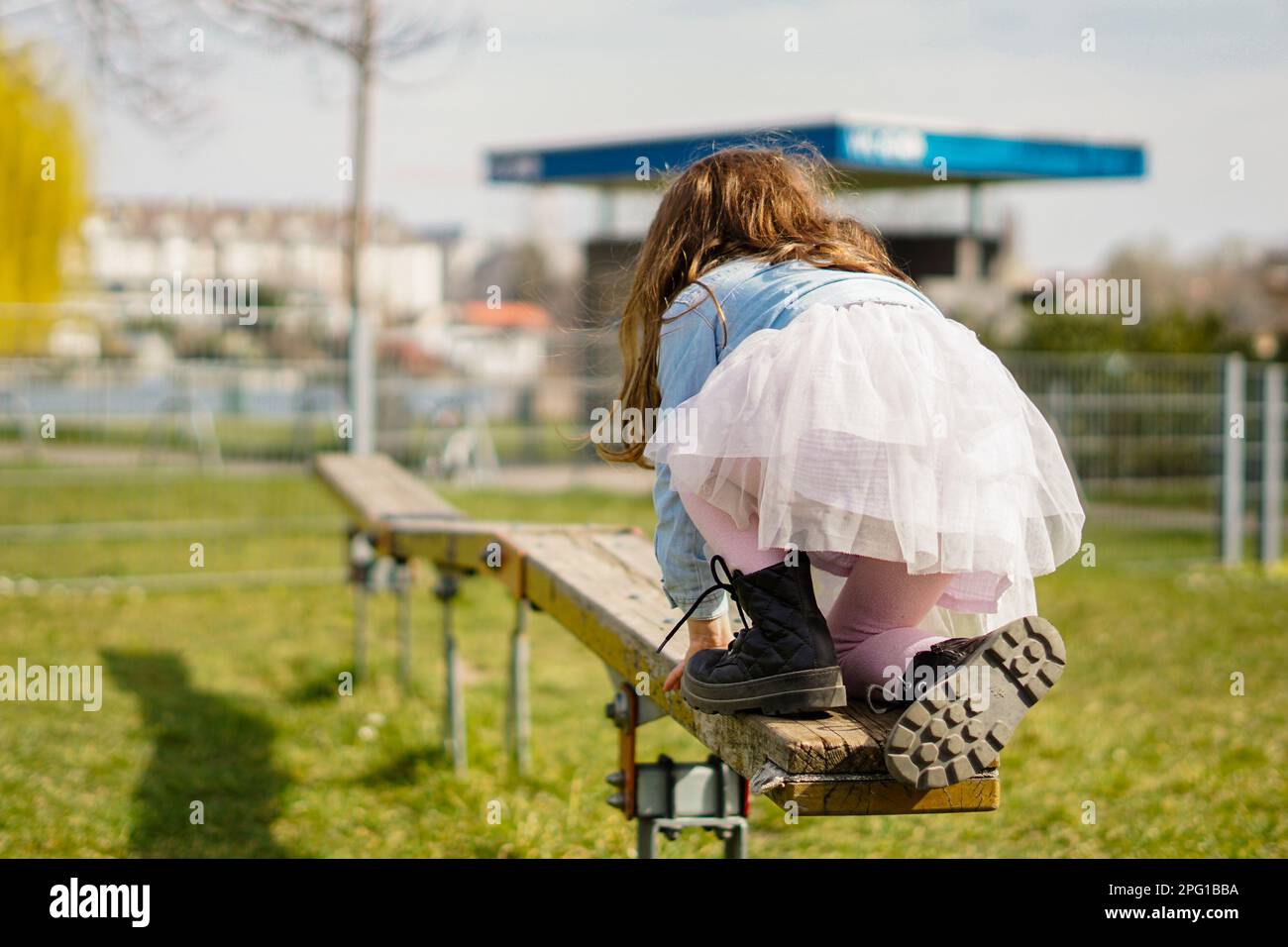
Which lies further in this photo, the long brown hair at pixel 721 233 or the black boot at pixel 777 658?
the long brown hair at pixel 721 233

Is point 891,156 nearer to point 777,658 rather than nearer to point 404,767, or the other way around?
point 404,767

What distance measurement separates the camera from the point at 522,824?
4.41m

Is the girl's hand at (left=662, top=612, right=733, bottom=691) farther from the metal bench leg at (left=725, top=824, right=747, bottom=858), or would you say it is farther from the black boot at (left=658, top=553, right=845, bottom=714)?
the metal bench leg at (left=725, top=824, right=747, bottom=858)

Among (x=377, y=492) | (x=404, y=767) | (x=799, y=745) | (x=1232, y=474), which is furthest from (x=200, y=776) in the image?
(x=1232, y=474)

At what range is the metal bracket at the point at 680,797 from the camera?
324cm

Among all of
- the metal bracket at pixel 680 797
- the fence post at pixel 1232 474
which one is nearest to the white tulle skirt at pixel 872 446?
the metal bracket at pixel 680 797

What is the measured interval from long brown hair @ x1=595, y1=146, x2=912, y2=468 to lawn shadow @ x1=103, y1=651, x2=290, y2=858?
7.41ft

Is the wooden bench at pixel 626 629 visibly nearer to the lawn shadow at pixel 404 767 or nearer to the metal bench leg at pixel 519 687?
the metal bench leg at pixel 519 687

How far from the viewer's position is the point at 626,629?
10.4 ft

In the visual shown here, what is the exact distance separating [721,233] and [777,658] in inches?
38.3

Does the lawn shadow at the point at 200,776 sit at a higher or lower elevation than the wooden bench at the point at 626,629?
lower

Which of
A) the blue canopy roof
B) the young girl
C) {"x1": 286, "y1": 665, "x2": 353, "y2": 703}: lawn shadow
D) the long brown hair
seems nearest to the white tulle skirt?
the young girl
